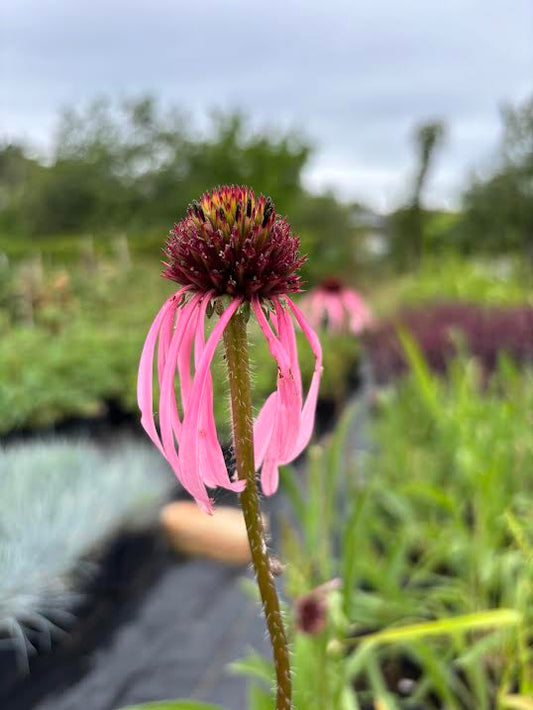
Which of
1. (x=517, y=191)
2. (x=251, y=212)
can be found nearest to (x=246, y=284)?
(x=251, y=212)

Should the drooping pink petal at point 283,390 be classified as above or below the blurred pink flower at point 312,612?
above

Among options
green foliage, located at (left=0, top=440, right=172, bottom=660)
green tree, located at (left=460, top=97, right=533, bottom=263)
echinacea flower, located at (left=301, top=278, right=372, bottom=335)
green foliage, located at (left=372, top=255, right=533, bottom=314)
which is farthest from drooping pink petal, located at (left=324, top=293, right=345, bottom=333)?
green tree, located at (left=460, top=97, right=533, bottom=263)

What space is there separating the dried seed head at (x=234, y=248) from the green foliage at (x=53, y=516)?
0.89 m

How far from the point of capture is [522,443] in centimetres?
148

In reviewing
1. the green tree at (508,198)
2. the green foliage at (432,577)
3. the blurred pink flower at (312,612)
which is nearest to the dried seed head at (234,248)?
the blurred pink flower at (312,612)

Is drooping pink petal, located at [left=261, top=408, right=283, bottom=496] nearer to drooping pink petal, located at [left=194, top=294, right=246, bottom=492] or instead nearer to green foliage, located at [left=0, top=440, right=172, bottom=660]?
drooping pink petal, located at [left=194, top=294, right=246, bottom=492]

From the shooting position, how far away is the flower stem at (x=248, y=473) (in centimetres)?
40

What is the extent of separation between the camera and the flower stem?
40cm

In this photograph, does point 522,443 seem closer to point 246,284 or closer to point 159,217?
point 246,284

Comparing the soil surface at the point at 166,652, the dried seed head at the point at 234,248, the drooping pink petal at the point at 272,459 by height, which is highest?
the dried seed head at the point at 234,248

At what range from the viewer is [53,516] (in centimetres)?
128

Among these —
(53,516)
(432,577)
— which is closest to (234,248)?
(53,516)

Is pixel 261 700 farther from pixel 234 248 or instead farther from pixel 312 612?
pixel 234 248

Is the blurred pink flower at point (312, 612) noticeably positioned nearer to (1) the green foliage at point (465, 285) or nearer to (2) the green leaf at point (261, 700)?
(2) the green leaf at point (261, 700)
